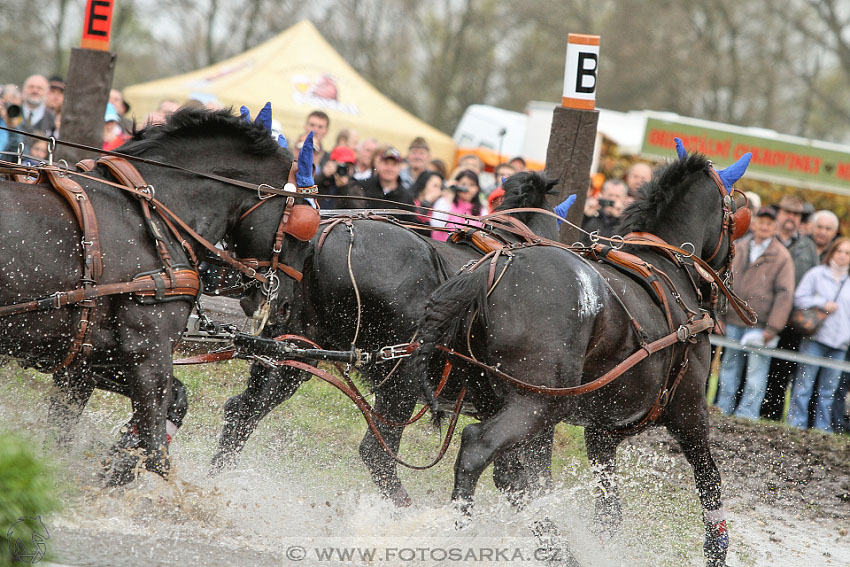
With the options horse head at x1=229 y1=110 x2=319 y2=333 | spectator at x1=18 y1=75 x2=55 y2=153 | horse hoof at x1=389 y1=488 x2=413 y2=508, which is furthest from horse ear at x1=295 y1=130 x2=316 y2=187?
spectator at x1=18 y1=75 x2=55 y2=153

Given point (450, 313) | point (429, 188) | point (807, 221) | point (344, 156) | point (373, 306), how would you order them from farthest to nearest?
1. point (807, 221)
2. point (429, 188)
3. point (344, 156)
4. point (373, 306)
5. point (450, 313)

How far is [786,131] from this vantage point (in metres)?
31.2

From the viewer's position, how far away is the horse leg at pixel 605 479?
5523mm

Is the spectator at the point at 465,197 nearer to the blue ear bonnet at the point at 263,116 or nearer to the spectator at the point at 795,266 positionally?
the spectator at the point at 795,266

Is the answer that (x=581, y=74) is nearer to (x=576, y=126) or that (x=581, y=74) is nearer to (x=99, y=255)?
(x=576, y=126)

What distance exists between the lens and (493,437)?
4.52 m

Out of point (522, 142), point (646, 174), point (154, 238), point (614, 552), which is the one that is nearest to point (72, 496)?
point (154, 238)

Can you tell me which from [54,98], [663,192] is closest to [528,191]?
[663,192]

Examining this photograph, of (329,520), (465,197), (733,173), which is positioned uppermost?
(733,173)

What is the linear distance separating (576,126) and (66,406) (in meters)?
3.90

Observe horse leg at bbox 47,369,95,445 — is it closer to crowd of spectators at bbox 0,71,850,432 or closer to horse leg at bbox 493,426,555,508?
horse leg at bbox 493,426,555,508

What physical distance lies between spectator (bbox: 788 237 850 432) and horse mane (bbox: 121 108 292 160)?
235 inches

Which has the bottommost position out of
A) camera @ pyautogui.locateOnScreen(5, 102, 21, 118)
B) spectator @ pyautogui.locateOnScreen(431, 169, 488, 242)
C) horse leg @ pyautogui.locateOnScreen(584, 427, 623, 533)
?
horse leg @ pyautogui.locateOnScreen(584, 427, 623, 533)

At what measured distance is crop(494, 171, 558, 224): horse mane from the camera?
238 inches
